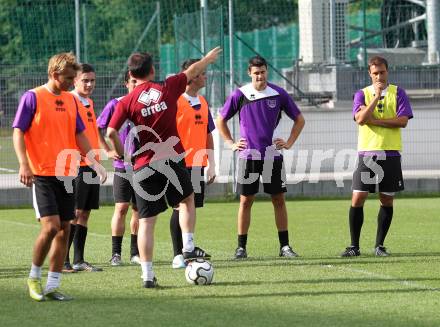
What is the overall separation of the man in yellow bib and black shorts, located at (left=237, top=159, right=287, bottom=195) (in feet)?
2.82

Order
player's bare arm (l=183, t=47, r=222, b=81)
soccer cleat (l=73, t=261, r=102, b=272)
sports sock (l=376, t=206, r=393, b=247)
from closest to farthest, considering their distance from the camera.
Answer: player's bare arm (l=183, t=47, r=222, b=81), soccer cleat (l=73, t=261, r=102, b=272), sports sock (l=376, t=206, r=393, b=247)

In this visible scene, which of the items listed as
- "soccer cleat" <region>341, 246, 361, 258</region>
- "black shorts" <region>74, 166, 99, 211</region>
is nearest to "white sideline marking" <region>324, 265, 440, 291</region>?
"soccer cleat" <region>341, 246, 361, 258</region>

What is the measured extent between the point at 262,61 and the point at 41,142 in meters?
3.83

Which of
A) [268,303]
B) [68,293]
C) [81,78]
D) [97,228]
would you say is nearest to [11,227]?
[97,228]

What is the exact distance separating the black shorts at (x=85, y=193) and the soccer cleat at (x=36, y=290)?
7.85 feet

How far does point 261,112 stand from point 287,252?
1598 mm

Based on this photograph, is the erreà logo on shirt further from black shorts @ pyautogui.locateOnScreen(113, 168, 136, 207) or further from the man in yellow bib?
the man in yellow bib

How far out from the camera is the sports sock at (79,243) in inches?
474

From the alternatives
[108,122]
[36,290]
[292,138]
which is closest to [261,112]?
[292,138]

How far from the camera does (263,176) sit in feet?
42.3

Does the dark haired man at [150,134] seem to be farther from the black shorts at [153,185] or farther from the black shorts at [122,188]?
the black shorts at [122,188]

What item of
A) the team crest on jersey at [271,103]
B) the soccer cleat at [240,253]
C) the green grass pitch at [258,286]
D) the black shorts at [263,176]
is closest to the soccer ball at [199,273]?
the green grass pitch at [258,286]

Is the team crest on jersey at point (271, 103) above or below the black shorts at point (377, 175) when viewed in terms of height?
above

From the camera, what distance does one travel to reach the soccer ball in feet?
34.3
